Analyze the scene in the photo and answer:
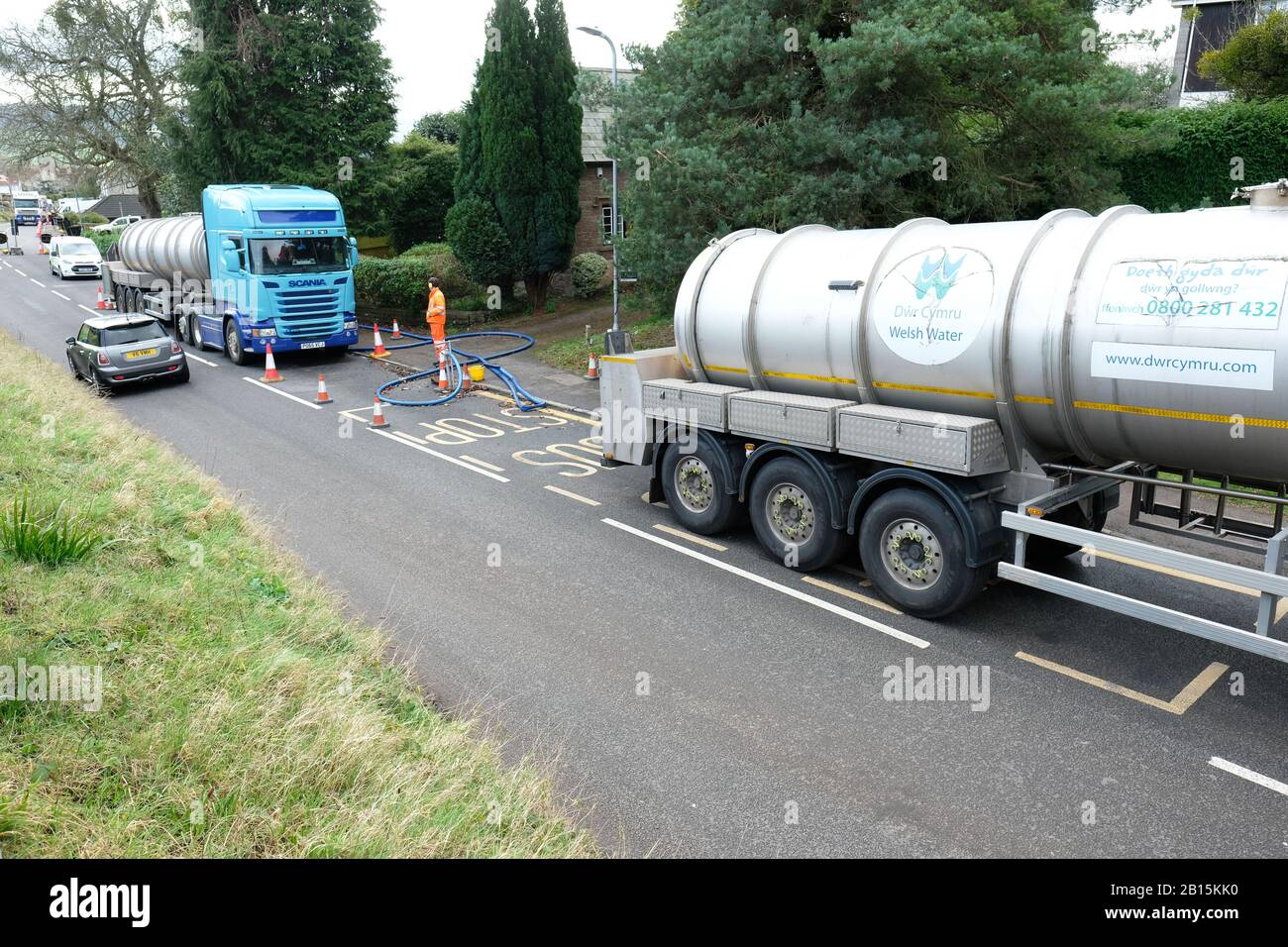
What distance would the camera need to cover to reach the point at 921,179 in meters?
15.4

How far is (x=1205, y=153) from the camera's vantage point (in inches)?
703

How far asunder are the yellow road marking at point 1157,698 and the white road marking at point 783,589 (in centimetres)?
97

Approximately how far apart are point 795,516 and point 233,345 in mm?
17367

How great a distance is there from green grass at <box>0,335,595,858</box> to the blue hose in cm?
931

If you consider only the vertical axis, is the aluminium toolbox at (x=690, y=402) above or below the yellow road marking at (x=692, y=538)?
above

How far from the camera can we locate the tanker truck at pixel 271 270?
20.7 meters

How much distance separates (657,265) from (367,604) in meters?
9.03

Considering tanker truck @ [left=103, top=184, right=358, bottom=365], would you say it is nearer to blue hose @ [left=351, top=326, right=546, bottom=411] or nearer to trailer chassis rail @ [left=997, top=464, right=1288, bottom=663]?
blue hose @ [left=351, top=326, right=546, bottom=411]

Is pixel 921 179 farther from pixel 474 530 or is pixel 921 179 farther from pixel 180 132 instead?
pixel 180 132

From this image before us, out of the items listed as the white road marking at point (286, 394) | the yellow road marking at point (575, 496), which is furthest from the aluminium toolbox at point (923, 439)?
the white road marking at point (286, 394)

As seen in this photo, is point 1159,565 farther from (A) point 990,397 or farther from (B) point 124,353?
(B) point 124,353

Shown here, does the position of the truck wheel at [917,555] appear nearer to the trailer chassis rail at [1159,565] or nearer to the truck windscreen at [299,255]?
the trailer chassis rail at [1159,565]

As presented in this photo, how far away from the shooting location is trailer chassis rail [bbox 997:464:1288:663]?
6.12m
